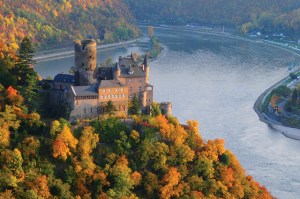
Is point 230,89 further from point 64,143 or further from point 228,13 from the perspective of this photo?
point 228,13

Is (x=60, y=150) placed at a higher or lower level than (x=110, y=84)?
lower

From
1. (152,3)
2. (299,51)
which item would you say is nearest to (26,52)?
(299,51)

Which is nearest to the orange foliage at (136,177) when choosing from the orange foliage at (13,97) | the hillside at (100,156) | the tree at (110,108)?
the hillside at (100,156)

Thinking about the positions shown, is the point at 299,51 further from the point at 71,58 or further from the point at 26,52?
the point at 26,52

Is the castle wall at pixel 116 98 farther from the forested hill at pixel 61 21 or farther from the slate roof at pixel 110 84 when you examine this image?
the forested hill at pixel 61 21

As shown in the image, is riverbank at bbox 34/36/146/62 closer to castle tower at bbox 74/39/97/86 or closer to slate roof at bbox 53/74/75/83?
castle tower at bbox 74/39/97/86

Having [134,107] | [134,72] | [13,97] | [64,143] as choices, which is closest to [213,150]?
[134,107]

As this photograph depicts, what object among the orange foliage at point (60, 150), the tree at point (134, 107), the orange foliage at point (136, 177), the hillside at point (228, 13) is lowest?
the orange foliage at point (136, 177)

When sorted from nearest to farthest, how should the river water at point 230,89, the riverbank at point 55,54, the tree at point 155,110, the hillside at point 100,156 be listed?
the hillside at point 100,156 → the tree at point 155,110 → the river water at point 230,89 → the riverbank at point 55,54
